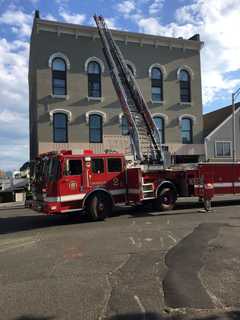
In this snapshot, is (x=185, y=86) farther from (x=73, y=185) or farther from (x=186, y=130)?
(x=73, y=185)

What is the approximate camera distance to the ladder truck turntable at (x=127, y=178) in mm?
13539

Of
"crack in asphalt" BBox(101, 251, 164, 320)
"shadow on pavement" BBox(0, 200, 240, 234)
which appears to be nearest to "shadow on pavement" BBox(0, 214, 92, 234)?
"shadow on pavement" BBox(0, 200, 240, 234)

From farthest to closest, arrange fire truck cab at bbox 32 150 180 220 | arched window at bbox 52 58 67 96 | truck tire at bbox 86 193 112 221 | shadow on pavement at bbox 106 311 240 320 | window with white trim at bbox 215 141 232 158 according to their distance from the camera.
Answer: window with white trim at bbox 215 141 232 158 < arched window at bbox 52 58 67 96 < truck tire at bbox 86 193 112 221 < fire truck cab at bbox 32 150 180 220 < shadow on pavement at bbox 106 311 240 320

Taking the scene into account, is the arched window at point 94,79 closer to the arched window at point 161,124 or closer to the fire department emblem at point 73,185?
the arched window at point 161,124

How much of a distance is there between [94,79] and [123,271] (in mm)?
22010

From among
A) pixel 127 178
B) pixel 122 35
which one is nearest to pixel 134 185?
pixel 127 178

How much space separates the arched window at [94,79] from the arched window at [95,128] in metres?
1.50

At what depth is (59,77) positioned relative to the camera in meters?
26.8

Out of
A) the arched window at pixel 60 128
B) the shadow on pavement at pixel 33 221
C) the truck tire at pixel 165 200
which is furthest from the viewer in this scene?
the arched window at pixel 60 128

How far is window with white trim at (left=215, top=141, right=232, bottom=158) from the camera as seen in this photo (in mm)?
30503

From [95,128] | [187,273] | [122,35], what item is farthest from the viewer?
[122,35]

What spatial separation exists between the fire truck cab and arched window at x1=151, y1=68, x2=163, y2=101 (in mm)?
14396

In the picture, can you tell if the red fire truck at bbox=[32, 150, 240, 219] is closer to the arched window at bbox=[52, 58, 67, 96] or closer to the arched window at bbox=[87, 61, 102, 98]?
the arched window at bbox=[87, 61, 102, 98]

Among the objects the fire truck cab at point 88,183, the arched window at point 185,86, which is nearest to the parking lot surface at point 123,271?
the fire truck cab at point 88,183
